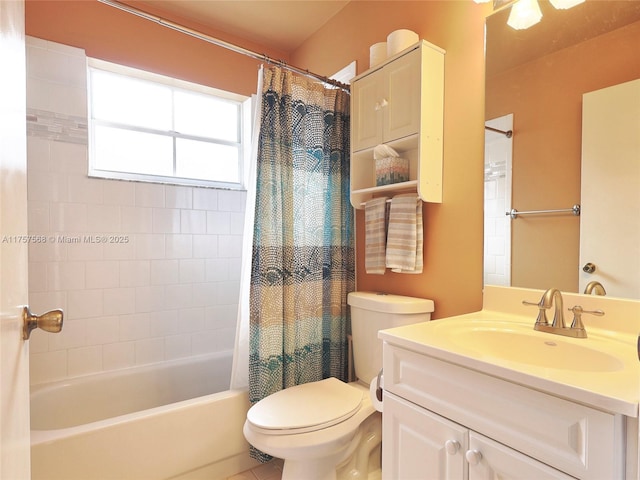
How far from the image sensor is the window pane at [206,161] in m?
2.36

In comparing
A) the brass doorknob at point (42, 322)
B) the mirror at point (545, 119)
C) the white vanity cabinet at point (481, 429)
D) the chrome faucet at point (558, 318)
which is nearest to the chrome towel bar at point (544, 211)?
the mirror at point (545, 119)

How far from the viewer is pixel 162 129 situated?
90.4 inches

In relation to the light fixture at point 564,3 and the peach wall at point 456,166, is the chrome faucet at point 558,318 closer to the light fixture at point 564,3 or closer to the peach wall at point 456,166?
the peach wall at point 456,166

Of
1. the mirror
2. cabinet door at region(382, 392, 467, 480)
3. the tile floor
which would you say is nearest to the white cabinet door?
the mirror

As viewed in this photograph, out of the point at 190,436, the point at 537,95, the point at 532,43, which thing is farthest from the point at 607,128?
the point at 190,436

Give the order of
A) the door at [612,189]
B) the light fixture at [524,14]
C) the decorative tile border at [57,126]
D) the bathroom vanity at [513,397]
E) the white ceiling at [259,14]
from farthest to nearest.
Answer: the white ceiling at [259,14] → the decorative tile border at [57,126] → the light fixture at [524,14] → the door at [612,189] → the bathroom vanity at [513,397]

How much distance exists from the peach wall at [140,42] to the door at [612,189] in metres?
2.04

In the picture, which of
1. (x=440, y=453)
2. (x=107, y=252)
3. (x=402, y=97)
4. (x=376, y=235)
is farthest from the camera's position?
(x=107, y=252)

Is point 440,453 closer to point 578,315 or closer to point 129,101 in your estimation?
point 578,315

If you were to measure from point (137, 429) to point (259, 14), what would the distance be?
7.69 feet

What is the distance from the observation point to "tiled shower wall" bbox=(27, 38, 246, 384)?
1.80 metres

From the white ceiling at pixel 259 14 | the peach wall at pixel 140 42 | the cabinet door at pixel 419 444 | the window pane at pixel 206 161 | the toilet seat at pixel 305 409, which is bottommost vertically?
the toilet seat at pixel 305 409

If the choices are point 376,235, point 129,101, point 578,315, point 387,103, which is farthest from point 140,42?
point 578,315

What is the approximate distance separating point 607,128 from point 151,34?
7.69 ft
